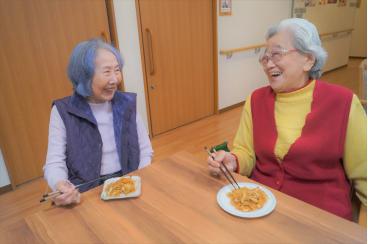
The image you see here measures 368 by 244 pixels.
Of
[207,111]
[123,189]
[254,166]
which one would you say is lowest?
[207,111]

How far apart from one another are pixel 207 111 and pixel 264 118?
8.55 feet

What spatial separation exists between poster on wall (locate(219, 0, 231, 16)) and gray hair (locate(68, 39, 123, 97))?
255cm

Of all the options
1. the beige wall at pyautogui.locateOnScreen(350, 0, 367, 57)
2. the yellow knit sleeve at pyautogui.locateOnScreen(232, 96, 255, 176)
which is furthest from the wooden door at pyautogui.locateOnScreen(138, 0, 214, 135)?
the beige wall at pyautogui.locateOnScreen(350, 0, 367, 57)

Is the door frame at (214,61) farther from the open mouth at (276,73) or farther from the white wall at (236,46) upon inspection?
the open mouth at (276,73)

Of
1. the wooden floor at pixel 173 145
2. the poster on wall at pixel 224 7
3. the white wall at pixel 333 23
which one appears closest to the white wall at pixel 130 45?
the wooden floor at pixel 173 145

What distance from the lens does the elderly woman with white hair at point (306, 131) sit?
1106mm

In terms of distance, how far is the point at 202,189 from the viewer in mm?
1031

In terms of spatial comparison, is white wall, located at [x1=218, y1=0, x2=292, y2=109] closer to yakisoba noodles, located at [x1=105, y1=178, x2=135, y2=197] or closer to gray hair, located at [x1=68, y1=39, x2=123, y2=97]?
gray hair, located at [x1=68, y1=39, x2=123, y2=97]

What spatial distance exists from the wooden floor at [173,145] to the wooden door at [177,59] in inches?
7.0

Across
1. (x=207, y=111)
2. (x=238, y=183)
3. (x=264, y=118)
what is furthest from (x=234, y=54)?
(x=238, y=183)

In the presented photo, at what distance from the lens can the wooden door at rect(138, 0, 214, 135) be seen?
3.01 m

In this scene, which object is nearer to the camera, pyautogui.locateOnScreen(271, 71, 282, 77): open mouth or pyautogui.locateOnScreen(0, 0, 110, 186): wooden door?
pyautogui.locateOnScreen(271, 71, 282, 77): open mouth

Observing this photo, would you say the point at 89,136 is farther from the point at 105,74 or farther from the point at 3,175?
the point at 3,175

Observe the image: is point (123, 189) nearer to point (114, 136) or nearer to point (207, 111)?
point (114, 136)
